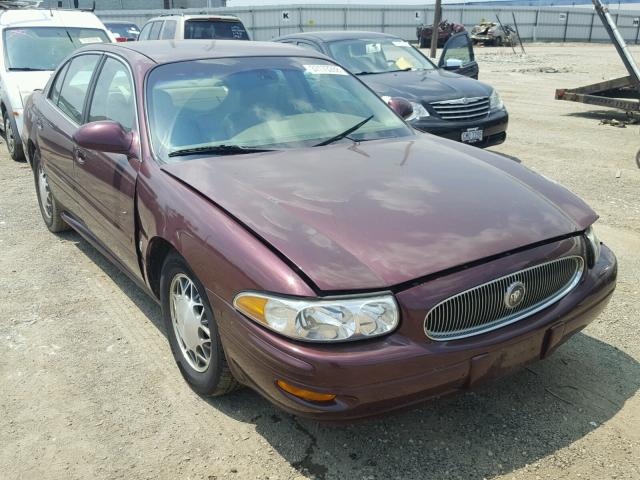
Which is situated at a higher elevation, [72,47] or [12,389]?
[72,47]

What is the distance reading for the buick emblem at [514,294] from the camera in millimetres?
2520

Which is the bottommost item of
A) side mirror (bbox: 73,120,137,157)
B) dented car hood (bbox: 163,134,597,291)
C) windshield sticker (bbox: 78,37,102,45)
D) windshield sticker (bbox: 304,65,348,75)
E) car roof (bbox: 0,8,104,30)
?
dented car hood (bbox: 163,134,597,291)

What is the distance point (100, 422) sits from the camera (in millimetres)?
2938

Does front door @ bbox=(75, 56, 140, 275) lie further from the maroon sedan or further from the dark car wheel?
the dark car wheel

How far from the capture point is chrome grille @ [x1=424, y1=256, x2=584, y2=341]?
2.40m

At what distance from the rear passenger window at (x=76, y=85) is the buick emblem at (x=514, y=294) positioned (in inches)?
125

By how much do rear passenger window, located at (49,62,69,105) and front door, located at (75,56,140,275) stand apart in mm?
885

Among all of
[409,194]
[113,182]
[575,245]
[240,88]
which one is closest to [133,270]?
[113,182]

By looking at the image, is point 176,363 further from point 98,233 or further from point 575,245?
point 575,245

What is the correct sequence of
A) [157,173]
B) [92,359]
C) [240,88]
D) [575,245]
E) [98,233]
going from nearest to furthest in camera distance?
1. [575,245]
2. [157,173]
3. [92,359]
4. [240,88]
5. [98,233]

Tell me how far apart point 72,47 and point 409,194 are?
7478mm

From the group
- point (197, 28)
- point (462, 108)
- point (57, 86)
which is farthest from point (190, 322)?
point (197, 28)

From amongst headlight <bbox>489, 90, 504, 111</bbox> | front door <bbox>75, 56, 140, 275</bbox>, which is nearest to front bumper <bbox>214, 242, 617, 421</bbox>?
front door <bbox>75, 56, 140, 275</bbox>

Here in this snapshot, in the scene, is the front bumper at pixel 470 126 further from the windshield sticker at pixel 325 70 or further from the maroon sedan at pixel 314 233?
the maroon sedan at pixel 314 233
